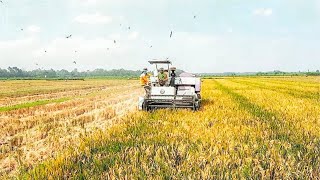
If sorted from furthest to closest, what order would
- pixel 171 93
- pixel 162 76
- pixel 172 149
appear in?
pixel 162 76
pixel 171 93
pixel 172 149

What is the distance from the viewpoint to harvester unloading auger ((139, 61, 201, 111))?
16.2m

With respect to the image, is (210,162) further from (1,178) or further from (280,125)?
(280,125)

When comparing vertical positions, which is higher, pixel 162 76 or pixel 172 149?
pixel 162 76

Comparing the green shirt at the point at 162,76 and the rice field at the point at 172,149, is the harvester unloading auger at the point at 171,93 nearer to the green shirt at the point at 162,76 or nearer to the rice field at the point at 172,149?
the green shirt at the point at 162,76

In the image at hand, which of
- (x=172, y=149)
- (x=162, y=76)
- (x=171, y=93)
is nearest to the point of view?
(x=172, y=149)

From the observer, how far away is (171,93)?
1666 cm

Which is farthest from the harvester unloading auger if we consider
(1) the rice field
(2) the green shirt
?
(1) the rice field

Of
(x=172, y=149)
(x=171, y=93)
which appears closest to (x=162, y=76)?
(x=171, y=93)

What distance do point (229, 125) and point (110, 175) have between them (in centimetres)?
577

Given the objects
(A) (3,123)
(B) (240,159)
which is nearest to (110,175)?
(B) (240,159)

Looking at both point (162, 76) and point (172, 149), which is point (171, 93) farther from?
point (172, 149)

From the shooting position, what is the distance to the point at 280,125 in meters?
11.2

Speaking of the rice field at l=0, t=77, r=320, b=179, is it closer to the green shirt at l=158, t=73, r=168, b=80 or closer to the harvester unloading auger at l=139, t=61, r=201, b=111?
the harvester unloading auger at l=139, t=61, r=201, b=111

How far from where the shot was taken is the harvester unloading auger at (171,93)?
1625 cm
